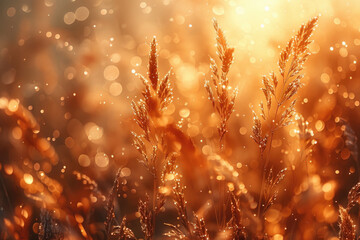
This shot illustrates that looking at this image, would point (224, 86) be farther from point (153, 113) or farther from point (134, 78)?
point (134, 78)

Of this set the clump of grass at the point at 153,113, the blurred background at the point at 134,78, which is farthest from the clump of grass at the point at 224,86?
the blurred background at the point at 134,78

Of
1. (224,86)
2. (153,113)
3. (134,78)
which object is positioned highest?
(134,78)

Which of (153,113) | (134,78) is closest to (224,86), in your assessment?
(153,113)

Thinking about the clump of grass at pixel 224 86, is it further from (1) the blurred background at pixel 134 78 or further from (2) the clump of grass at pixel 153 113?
(1) the blurred background at pixel 134 78

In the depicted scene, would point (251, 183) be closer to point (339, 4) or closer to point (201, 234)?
point (201, 234)

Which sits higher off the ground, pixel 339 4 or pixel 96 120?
pixel 339 4

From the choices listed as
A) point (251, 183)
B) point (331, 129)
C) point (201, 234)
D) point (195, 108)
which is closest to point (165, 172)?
point (201, 234)

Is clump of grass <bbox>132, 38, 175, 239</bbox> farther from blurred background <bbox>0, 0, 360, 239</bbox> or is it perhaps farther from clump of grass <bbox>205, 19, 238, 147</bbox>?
blurred background <bbox>0, 0, 360, 239</bbox>

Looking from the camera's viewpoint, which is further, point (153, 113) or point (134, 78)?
point (134, 78)

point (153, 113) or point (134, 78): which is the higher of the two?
point (134, 78)
